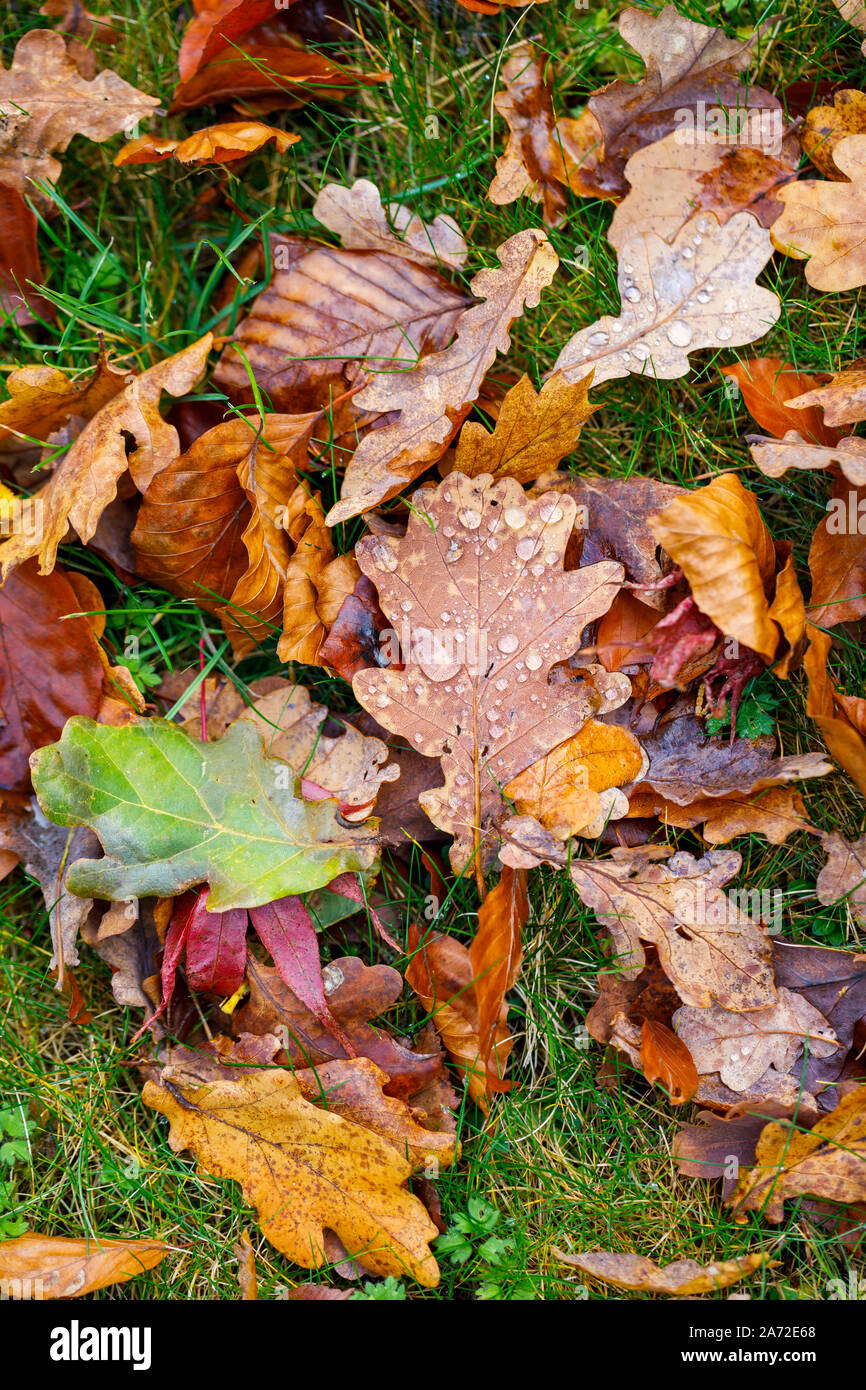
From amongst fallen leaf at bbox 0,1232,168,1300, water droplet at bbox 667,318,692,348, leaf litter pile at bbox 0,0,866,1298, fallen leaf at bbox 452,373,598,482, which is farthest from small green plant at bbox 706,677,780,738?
fallen leaf at bbox 0,1232,168,1300

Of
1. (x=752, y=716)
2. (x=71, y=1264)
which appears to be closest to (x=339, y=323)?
(x=752, y=716)

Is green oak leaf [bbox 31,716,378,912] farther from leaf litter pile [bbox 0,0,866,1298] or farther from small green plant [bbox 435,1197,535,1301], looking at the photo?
small green plant [bbox 435,1197,535,1301]

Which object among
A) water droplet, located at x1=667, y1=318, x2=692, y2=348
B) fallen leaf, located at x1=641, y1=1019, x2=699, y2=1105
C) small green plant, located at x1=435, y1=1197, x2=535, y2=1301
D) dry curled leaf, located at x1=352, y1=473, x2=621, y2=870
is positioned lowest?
small green plant, located at x1=435, y1=1197, x2=535, y2=1301

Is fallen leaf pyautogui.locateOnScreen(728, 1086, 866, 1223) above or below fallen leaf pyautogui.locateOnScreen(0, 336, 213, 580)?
below

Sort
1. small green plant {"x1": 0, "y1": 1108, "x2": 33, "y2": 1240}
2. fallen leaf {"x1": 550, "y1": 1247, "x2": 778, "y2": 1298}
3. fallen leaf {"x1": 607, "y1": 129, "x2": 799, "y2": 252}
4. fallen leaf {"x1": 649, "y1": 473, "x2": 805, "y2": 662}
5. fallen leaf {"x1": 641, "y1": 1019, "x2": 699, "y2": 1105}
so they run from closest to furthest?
fallen leaf {"x1": 649, "y1": 473, "x2": 805, "y2": 662} → fallen leaf {"x1": 550, "y1": 1247, "x2": 778, "y2": 1298} → fallen leaf {"x1": 641, "y1": 1019, "x2": 699, "y2": 1105} → fallen leaf {"x1": 607, "y1": 129, "x2": 799, "y2": 252} → small green plant {"x1": 0, "y1": 1108, "x2": 33, "y2": 1240}

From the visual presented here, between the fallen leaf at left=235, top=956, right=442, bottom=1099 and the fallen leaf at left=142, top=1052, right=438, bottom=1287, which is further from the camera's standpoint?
the fallen leaf at left=235, top=956, right=442, bottom=1099

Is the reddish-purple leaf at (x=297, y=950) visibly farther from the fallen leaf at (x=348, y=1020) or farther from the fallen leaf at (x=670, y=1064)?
the fallen leaf at (x=670, y=1064)
